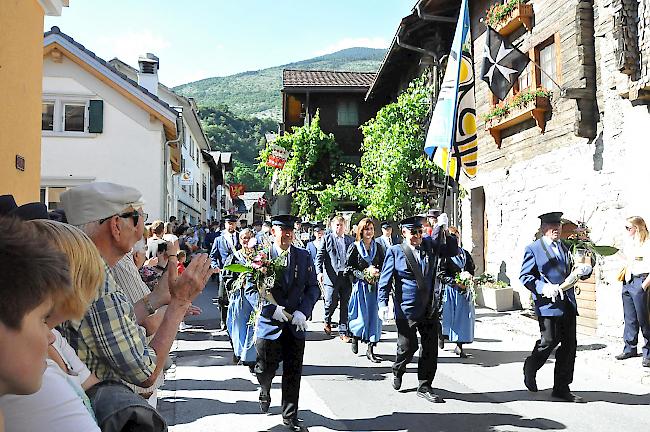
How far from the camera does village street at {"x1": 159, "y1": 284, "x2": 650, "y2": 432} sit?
5477mm

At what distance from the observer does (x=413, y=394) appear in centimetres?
646

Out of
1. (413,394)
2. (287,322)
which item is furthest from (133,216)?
(413,394)

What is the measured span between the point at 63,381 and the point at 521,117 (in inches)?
456

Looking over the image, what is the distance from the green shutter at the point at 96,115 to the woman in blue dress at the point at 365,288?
1291 centimetres

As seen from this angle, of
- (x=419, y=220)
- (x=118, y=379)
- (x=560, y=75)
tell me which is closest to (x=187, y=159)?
(x=560, y=75)

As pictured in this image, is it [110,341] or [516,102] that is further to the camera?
[516,102]

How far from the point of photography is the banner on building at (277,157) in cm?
2478

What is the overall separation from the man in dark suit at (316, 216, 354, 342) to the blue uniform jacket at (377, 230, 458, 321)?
11.2 feet

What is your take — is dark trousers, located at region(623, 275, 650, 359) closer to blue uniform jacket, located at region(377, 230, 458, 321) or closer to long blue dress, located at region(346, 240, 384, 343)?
blue uniform jacket, located at region(377, 230, 458, 321)

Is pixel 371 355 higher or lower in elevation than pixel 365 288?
lower

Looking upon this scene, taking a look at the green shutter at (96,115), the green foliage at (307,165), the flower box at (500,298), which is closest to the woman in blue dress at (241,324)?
the flower box at (500,298)

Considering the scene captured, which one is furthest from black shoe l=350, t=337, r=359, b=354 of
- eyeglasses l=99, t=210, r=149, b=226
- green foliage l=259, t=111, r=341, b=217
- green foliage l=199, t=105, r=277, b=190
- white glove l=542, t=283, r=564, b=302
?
green foliage l=199, t=105, r=277, b=190

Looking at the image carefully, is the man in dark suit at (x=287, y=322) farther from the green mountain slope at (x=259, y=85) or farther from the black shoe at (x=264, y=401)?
the green mountain slope at (x=259, y=85)

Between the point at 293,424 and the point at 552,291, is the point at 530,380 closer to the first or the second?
the point at 552,291
